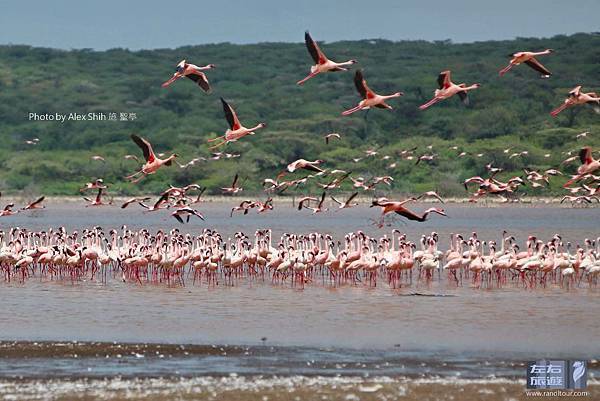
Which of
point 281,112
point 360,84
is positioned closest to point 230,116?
→ point 360,84

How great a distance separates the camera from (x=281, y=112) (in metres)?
105

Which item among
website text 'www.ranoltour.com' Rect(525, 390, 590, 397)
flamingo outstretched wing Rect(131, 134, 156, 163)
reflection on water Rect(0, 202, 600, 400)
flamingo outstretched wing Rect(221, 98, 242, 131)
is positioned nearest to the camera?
website text 'www.ranoltour.com' Rect(525, 390, 590, 397)

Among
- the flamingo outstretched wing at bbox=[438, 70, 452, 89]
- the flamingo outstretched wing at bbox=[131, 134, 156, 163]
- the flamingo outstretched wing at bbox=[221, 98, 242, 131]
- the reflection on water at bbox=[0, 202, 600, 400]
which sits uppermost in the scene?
the flamingo outstretched wing at bbox=[438, 70, 452, 89]

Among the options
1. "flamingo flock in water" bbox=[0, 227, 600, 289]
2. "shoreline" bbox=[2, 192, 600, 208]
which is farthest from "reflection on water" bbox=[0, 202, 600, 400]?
"shoreline" bbox=[2, 192, 600, 208]

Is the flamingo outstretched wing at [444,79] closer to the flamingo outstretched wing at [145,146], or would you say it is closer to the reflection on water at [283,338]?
the reflection on water at [283,338]

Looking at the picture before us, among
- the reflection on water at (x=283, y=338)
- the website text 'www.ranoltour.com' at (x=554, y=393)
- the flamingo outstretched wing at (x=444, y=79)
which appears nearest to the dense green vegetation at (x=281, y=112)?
the reflection on water at (x=283, y=338)

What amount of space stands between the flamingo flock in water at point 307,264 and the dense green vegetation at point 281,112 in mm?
45864

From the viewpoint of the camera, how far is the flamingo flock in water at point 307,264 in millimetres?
24438

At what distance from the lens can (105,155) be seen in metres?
93.2

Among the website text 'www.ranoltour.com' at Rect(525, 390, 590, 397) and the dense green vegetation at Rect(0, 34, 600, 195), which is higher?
the dense green vegetation at Rect(0, 34, 600, 195)

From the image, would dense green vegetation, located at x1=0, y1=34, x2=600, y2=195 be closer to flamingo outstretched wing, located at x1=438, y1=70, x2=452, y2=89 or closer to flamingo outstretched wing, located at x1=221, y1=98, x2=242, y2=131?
flamingo outstretched wing, located at x1=221, y1=98, x2=242, y2=131

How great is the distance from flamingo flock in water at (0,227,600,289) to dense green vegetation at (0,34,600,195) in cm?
4586

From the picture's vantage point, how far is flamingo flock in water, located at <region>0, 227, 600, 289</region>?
2444cm

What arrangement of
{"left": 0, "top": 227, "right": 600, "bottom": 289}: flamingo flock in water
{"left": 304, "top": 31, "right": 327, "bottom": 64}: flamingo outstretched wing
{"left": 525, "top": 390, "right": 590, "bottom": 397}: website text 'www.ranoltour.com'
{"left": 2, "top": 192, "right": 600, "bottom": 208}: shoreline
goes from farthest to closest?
{"left": 2, "top": 192, "right": 600, "bottom": 208}: shoreline
{"left": 0, "top": 227, "right": 600, "bottom": 289}: flamingo flock in water
{"left": 304, "top": 31, "right": 327, "bottom": 64}: flamingo outstretched wing
{"left": 525, "top": 390, "right": 590, "bottom": 397}: website text 'www.ranoltour.com'
